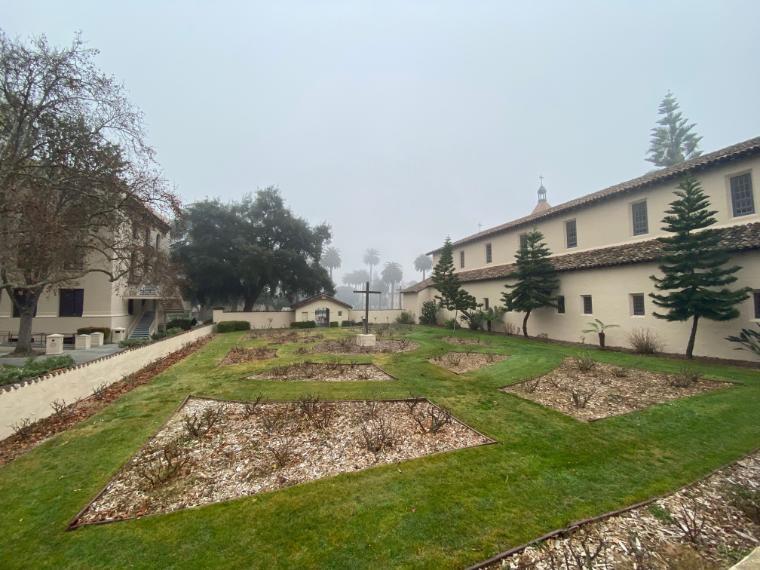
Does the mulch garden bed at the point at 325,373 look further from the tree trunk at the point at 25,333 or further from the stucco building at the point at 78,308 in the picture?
the tree trunk at the point at 25,333

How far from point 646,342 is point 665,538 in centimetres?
1386

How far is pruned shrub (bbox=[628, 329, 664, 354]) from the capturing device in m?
13.8

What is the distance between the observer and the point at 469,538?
11.1 feet

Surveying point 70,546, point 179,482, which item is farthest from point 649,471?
point 70,546

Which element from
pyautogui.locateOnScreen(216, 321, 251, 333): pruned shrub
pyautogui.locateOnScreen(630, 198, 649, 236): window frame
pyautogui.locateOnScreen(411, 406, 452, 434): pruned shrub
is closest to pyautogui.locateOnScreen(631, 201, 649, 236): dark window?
pyautogui.locateOnScreen(630, 198, 649, 236): window frame

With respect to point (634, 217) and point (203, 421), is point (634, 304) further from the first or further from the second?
point (203, 421)

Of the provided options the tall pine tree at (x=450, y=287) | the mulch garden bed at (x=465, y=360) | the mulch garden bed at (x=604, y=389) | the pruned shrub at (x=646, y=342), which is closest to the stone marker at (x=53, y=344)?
the mulch garden bed at (x=465, y=360)

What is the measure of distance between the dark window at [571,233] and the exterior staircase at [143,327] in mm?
31695

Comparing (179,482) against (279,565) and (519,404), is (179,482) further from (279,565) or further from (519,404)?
(519,404)

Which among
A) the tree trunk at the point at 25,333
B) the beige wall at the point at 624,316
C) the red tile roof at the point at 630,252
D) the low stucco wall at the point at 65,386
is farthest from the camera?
the tree trunk at the point at 25,333

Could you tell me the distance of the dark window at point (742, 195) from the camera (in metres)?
12.5

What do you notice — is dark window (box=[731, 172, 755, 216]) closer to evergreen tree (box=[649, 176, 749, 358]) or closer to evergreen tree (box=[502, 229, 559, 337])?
evergreen tree (box=[649, 176, 749, 358])

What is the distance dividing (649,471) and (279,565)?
541 centimetres

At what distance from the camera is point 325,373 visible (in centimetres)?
1107
